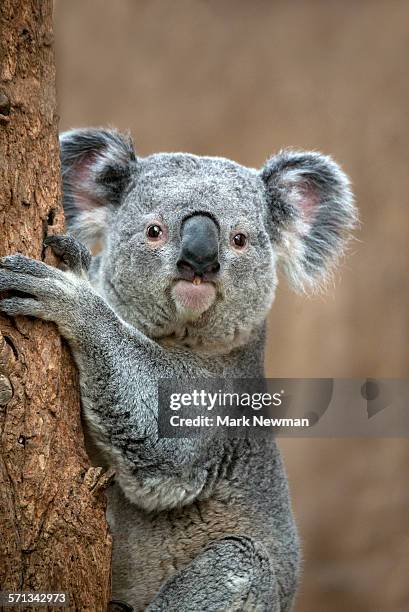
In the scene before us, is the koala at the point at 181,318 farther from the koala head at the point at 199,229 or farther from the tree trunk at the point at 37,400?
the tree trunk at the point at 37,400

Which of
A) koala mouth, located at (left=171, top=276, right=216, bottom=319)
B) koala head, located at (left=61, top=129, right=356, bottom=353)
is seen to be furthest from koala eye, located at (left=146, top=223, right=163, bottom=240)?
koala mouth, located at (left=171, top=276, right=216, bottom=319)

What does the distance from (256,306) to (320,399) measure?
49 cm

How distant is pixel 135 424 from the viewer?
2996 mm

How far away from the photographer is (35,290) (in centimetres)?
265

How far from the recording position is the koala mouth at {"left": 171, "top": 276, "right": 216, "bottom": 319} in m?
3.17

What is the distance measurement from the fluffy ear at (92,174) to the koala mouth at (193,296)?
2.47 feet

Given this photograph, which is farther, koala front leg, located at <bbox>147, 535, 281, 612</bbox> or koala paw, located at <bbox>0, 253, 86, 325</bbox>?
koala front leg, located at <bbox>147, 535, 281, 612</bbox>

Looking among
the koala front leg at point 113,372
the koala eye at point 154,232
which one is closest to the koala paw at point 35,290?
the koala front leg at point 113,372

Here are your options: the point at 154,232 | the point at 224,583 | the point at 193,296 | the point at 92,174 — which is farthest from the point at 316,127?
the point at 224,583

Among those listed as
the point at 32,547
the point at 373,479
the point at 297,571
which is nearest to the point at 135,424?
the point at 32,547

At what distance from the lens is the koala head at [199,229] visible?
3270 mm

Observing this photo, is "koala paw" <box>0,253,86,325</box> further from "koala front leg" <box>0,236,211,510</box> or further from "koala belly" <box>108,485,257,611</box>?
"koala belly" <box>108,485,257,611</box>

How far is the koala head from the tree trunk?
2.01 feet

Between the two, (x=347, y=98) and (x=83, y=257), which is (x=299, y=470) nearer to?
(x=347, y=98)
